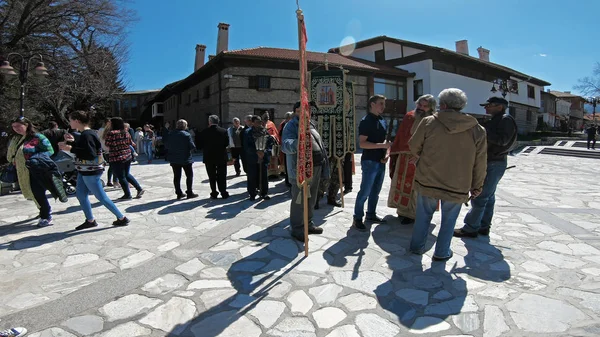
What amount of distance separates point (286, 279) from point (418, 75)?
22718mm

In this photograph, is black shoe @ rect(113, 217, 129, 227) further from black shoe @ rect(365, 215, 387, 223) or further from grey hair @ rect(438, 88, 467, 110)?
grey hair @ rect(438, 88, 467, 110)

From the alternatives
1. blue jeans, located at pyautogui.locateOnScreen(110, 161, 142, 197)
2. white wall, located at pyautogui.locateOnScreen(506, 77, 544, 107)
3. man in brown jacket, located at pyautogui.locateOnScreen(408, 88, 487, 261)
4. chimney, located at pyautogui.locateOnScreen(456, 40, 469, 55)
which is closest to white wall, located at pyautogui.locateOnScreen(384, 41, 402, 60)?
chimney, located at pyautogui.locateOnScreen(456, 40, 469, 55)

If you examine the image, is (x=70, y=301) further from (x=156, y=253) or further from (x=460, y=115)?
(x=460, y=115)

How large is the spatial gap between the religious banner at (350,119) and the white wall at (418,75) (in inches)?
692

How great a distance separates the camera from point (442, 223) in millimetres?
3559

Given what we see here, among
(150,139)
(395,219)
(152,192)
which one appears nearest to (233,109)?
(150,139)

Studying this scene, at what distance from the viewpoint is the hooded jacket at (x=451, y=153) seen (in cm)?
330

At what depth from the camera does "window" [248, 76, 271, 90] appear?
18172 mm

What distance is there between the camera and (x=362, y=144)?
4430 mm

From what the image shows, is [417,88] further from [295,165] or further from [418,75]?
[295,165]

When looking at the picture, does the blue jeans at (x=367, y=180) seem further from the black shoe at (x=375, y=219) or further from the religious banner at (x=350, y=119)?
the religious banner at (x=350, y=119)

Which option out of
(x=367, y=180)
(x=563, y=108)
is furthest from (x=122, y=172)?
(x=563, y=108)

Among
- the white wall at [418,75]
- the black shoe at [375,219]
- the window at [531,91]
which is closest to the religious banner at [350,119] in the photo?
the black shoe at [375,219]

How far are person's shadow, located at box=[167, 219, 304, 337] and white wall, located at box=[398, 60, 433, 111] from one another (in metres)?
21.0
